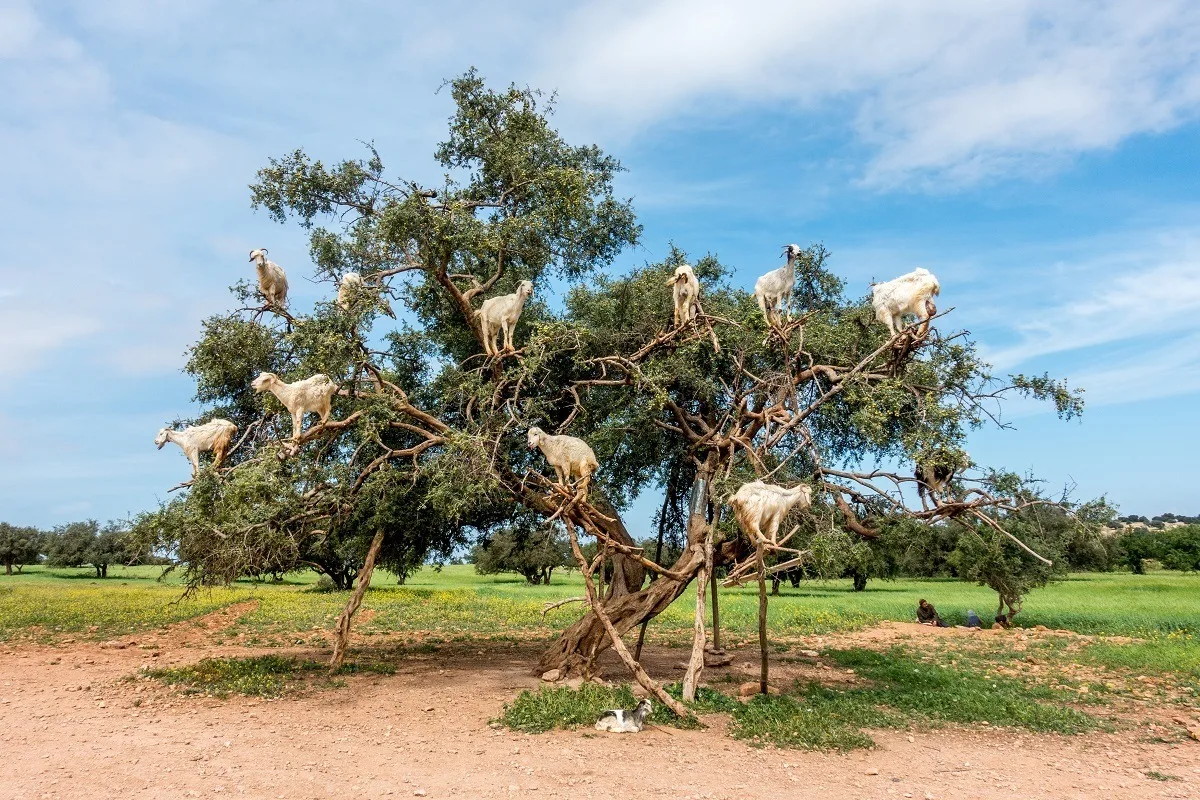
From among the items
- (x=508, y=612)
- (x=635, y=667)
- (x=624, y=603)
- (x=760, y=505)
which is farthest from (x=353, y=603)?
(x=508, y=612)

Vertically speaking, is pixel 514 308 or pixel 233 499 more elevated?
pixel 514 308

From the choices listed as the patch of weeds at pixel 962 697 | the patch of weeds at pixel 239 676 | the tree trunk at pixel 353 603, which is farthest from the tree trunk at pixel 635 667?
the patch of weeds at pixel 239 676

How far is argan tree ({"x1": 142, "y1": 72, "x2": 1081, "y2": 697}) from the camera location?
1083 cm

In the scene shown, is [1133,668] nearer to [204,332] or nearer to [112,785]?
[112,785]

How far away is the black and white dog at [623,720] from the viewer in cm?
940

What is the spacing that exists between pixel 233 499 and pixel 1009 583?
20.6 m

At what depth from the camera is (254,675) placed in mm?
12570

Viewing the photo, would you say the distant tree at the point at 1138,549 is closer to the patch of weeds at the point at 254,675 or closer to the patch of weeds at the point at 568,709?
the patch of weeds at the point at 568,709

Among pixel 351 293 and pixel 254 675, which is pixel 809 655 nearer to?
pixel 254 675

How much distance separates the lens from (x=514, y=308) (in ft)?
37.0

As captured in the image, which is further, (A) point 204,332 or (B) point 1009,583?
(B) point 1009,583

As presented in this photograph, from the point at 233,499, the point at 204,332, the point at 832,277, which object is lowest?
the point at 233,499

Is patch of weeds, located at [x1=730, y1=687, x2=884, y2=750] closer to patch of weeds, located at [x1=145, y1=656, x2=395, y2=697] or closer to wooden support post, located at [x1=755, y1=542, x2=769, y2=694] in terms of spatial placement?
wooden support post, located at [x1=755, y1=542, x2=769, y2=694]

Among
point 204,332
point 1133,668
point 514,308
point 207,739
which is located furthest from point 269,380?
point 1133,668
